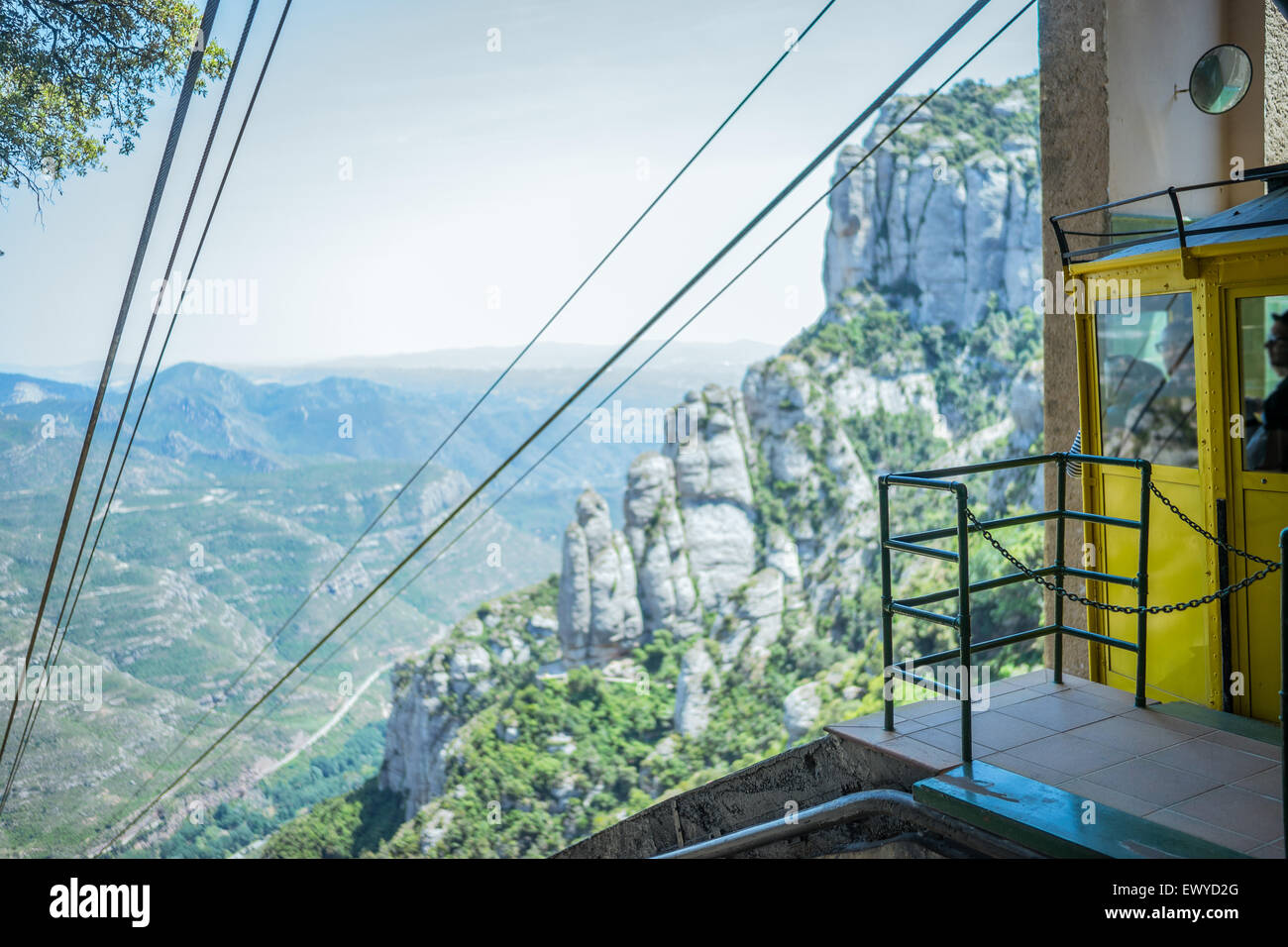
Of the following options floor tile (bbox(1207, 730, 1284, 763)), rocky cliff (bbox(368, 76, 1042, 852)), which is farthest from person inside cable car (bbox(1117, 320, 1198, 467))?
rocky cliff (bbox(368, 76, 1042, 852))

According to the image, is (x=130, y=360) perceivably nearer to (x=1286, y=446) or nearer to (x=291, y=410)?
(x=291, y=410)

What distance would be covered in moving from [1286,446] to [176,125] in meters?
4.80

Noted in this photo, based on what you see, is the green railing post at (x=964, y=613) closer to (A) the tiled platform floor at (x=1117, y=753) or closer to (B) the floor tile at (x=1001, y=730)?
(A) the tiled platform floor at (x=1117, y=753)

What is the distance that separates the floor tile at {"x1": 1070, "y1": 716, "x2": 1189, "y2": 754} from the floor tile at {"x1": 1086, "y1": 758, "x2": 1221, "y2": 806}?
5.9 inches

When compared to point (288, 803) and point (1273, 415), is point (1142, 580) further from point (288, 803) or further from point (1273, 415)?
point (288, 803)

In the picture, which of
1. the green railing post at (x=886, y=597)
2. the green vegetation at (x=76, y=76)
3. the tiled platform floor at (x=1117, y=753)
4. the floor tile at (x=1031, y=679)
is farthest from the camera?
the green vegetation at (x=76, y=76)

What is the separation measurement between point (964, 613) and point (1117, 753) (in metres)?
0.86

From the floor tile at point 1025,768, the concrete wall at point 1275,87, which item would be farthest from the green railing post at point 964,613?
the concrete wall at point 1275,87

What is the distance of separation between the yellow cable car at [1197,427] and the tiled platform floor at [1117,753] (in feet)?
1.45

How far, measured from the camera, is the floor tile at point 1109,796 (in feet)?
9.23

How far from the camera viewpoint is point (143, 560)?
59406 millimetres

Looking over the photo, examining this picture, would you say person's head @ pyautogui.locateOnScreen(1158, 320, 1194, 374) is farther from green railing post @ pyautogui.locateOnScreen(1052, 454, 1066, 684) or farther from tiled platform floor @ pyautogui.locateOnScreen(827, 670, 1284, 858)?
tiled platform floor @ pyautogui.locateOnScreen(827, 670, 1284, 858)

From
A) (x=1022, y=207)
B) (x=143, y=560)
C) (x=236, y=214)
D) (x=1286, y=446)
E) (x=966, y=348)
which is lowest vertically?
(x=143, y=560)
